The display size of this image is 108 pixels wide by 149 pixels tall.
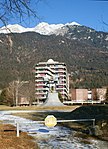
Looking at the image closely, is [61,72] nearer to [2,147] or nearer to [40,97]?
[40,97]

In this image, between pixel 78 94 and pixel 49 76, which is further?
pixel 78 94

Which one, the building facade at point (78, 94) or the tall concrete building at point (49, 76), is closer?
the tall concrete building at point (49, 76)

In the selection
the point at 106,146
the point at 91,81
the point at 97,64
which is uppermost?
the point at 97,64

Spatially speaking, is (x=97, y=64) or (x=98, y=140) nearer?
(x=98, y=140)

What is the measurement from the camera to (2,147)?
29.7ft

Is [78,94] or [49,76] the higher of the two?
[49,76]

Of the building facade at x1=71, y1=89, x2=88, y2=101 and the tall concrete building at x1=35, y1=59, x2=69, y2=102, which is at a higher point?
the tall concrete building at x1=35, y1=59, x2=69, y2=102

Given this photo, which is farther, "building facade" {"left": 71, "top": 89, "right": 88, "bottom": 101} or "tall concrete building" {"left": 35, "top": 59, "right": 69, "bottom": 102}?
"building facade" {"left": 71, "top": 89, "right": 88, "bottom": 101}

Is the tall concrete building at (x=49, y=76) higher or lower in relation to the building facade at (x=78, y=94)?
higher

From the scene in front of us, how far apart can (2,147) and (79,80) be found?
150m

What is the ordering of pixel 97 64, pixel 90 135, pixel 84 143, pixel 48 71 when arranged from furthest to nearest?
pixel 97 64 < pixel 48 71 < pixel 90 135 < pixel 84 143

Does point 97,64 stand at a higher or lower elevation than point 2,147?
higher

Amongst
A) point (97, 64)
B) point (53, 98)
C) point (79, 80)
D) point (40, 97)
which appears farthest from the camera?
point (97, 64)

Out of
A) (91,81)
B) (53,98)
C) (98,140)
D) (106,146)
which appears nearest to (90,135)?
(98,140)
